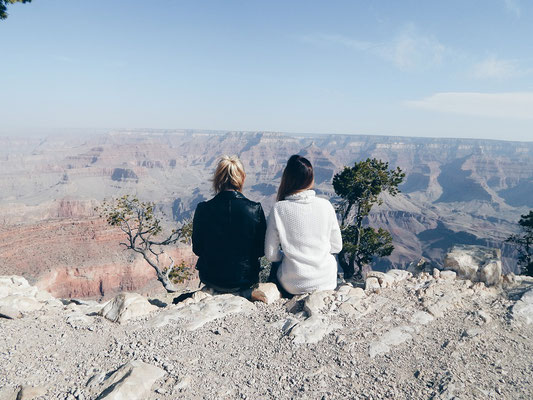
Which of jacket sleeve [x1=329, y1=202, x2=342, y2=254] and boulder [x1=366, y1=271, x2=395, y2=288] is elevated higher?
jacket sleeve [x1=329, y1=202, x2=342, y2=254]

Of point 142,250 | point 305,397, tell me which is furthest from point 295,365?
point 142,250

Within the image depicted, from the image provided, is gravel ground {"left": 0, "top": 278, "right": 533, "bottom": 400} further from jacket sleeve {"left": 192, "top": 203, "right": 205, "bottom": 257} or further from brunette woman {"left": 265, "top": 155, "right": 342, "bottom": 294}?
jacket sleeve {"left": 192, "top": 203, "right": 205, "bottom": 257}

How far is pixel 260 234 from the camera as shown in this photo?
5.16m

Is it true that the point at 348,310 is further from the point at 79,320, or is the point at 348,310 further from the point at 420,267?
the point at 79,320

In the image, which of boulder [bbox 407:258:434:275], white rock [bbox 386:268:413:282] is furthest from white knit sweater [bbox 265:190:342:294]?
boulder [bbox 407:258:434:275]

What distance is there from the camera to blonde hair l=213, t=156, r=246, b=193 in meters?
4.98

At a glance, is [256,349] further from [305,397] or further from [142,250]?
[142,250]

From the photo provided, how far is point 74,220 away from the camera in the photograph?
1882 inches

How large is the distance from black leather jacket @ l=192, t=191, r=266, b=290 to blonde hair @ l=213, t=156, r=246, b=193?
5.7 inches

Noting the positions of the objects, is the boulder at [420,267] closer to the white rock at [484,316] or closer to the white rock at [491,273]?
the white rock at [491,273]

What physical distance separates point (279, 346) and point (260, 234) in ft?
5.75

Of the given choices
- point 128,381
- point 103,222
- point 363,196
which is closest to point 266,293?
point 128,381

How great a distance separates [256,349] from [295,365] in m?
0.62

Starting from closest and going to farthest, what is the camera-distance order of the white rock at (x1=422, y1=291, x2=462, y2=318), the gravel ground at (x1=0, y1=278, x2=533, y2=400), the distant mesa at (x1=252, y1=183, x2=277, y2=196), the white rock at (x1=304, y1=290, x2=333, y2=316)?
the gravel ground at (x1=0, y1=278, x2=533, y2=400) → the white rock at (x1=304, y1=290, x2=333, y2=316) → the white rock at (x1=422, y1=291, x2=462, y2=318) → the distant mesa at (x1=252, y1=183, x2=277, y2=196)
